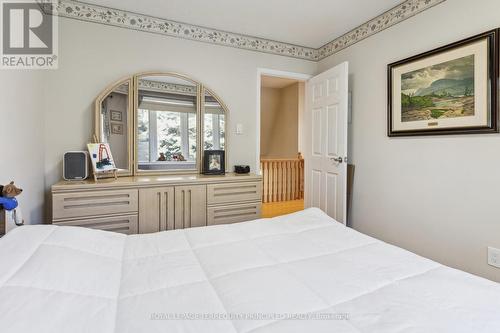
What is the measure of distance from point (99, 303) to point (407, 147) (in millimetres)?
2616

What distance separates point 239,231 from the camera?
4.81 ft

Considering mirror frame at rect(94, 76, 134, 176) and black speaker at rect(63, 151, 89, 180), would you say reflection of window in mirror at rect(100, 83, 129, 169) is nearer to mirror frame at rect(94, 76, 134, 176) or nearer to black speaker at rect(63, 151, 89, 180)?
mirror frame at rect(94, 76, 134, 176)

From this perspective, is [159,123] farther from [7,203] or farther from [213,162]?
[7,203]

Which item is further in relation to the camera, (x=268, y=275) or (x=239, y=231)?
(x=239, y=231)

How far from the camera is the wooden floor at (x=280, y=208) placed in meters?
4.36

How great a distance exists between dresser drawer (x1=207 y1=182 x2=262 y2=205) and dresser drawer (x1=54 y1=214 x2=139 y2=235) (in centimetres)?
68

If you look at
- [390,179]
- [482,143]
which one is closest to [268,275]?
[482,143]

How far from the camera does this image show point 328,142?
10.2 ft

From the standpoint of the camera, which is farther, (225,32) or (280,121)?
(280,121)

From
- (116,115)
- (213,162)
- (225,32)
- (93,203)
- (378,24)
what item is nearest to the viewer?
(93,203)

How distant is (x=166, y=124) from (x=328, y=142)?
1843 millimetres

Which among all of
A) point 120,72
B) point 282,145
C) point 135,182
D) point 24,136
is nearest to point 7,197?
point 24,136

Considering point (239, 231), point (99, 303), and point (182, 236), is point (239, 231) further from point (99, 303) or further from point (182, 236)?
point (99, 303)

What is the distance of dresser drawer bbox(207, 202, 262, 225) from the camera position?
2.55 metres
